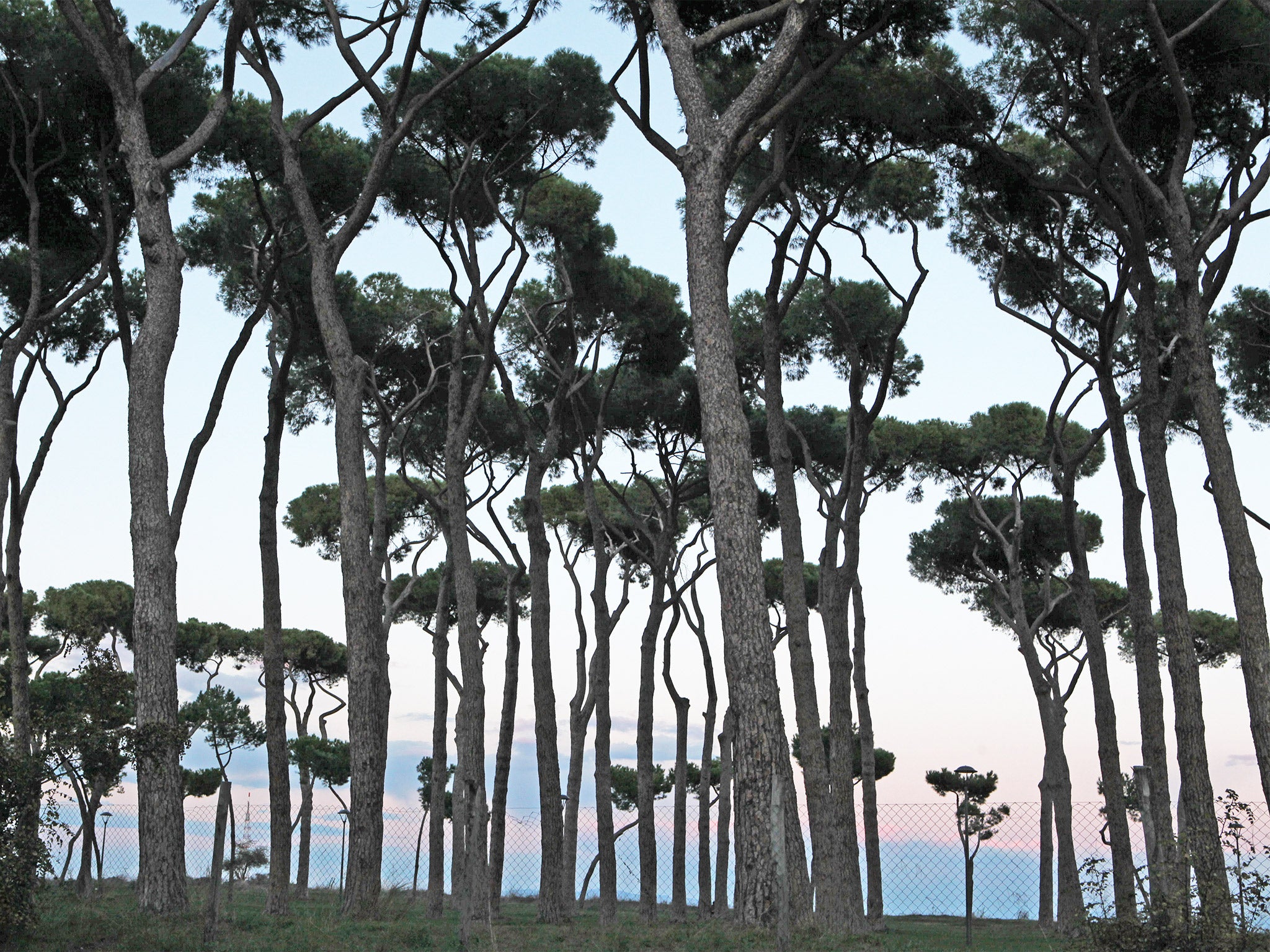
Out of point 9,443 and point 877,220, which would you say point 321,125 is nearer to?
point 9,443

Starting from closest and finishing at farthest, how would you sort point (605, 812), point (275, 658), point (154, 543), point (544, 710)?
point (154, 543) → point (275, 658) → point (544, 710) → point (605, 812)

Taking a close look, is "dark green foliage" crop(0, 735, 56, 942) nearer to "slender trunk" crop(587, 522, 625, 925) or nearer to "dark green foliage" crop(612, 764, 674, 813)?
"slender trunk" crop(587, 522, 625, 925)

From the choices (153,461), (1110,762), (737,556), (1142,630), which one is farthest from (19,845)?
(1110,762)

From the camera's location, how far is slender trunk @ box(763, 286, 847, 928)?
36.0ft

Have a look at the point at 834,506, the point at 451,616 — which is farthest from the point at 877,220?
the point at 451,616

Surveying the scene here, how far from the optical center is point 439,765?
1549 cm

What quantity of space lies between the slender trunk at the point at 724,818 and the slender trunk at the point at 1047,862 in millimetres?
5129

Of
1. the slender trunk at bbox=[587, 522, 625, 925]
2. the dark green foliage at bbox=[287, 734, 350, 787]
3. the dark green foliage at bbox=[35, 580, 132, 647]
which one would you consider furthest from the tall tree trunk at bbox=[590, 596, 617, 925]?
the dark green foliage at bbox=[35, 580, 132, 647]

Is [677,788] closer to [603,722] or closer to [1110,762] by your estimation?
[603,722]

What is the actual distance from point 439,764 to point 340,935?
25.4ft

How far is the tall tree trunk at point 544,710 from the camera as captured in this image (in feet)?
45.3

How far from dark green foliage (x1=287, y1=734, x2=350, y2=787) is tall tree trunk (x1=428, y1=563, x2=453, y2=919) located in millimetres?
5167

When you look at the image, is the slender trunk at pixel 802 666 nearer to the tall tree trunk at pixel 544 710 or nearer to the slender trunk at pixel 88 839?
the tall tree trunk at pixel 544 710

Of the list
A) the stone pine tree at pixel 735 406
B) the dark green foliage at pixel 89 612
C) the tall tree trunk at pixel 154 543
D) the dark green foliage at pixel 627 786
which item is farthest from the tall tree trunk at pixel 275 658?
the dark green foliage at pixel 627 786
